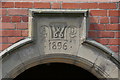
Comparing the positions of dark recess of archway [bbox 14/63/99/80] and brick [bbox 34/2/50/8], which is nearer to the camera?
brick [bbox 34/2/50/8]

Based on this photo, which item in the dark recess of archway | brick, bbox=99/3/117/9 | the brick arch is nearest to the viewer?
the brick arch

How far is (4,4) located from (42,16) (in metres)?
0.46

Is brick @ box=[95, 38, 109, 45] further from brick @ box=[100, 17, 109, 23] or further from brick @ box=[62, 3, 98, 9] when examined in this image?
brick @ box=[62, 3, 98, 9]

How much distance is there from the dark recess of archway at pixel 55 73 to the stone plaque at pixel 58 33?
183 centimetres

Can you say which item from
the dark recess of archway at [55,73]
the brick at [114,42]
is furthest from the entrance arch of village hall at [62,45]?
the dark recess of archway at [55,73]

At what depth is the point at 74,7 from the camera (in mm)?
2688

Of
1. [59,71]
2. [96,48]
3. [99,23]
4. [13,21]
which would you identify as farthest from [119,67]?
[59,71]

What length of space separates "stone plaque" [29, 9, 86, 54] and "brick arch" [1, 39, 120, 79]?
7 cm

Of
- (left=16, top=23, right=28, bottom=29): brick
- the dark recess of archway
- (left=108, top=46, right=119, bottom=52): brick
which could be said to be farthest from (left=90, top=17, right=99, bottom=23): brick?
the dark recess of archway

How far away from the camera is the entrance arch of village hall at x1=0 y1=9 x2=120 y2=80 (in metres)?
2.62

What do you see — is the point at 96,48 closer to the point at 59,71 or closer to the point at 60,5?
the point at 60,5

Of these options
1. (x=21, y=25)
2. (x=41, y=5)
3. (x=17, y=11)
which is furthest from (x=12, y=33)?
(x=41, y=5)

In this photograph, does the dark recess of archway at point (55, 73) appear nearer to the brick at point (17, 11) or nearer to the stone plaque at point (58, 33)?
the stone plaque at point (58, 33)

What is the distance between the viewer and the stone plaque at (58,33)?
2648 mm
